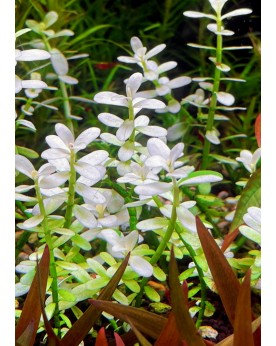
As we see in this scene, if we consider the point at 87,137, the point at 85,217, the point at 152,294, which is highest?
the point at 87,137

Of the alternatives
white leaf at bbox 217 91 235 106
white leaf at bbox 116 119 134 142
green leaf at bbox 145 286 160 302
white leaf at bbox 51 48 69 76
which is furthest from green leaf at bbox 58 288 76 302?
white leaf at bbox 51 48 69 76

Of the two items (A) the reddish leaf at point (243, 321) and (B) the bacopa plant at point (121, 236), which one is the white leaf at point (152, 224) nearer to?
(B) the bacopa plant at point (121, 236)

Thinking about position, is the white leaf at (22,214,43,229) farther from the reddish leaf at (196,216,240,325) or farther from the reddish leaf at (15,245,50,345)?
the reddish leaf at (196,216,240,325)

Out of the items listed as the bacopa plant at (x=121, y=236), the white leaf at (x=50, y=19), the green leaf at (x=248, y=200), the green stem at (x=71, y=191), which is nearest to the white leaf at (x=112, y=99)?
the bacopa plant at (x=121, y=236)

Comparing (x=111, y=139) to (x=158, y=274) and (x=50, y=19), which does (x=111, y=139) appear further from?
(x=50, y=19)

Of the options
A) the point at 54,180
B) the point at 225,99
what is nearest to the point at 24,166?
the point at 54,180
